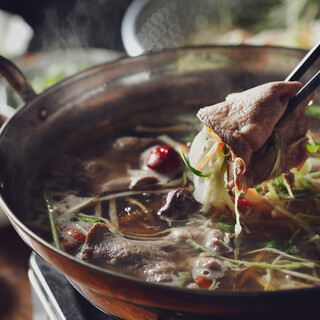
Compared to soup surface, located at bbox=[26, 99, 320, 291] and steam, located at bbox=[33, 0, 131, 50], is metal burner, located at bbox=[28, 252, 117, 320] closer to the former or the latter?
soup surface, located at bbox=[26, 99, 320, 291]

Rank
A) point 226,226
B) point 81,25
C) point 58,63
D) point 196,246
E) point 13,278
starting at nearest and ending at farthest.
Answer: point 196,246 → point 226,226 → point 13,278 → point 58,63 → point 81,25

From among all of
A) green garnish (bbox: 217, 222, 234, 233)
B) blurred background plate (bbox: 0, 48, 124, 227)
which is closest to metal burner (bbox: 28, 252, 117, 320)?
green garnish (bbox: 217, 222, 234, 233)

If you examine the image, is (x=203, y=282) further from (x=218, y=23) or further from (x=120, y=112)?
(x=218, y=23)

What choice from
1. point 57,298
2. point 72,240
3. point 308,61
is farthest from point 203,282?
point 308,61

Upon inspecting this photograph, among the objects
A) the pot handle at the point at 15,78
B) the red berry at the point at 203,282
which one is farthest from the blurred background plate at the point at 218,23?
the red berry at the point at 203,282

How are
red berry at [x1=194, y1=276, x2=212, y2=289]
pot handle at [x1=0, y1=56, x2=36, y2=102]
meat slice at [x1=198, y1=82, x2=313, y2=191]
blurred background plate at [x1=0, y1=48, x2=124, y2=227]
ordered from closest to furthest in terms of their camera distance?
red berry at [x1=194, y1=276, x2=212, y2=289], meat slice at [x1=198, y1=82, x2=313, y2=191], pot handle at [x1=0, y1=56, x2=36, y2=102], blurred background plate at [x1=0, y1=48, x2=124, y2=227]

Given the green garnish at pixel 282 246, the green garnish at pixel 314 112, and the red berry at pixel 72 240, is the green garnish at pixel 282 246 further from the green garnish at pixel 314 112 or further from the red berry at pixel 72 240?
the green garnish at pixel 314 112
